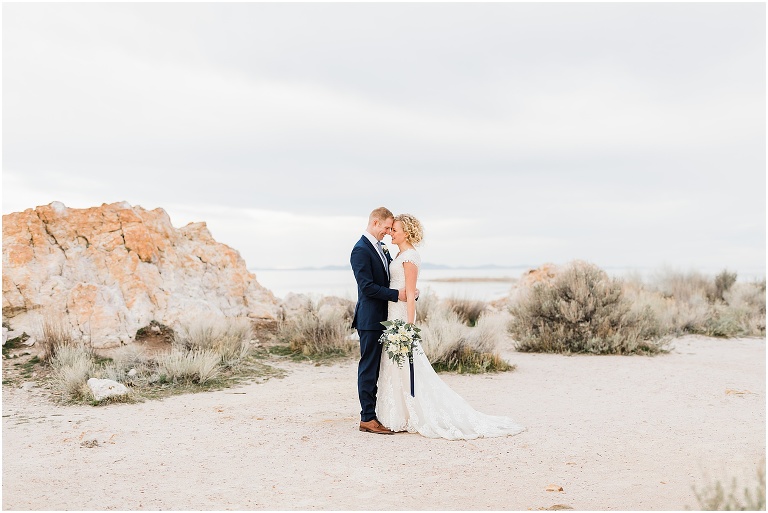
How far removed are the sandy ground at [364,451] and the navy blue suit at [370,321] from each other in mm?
394

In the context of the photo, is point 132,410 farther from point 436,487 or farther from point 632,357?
point 632,357

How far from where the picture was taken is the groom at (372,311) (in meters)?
6.59

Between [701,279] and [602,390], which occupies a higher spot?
[701,279]

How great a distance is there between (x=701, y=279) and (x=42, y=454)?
19.4 meters

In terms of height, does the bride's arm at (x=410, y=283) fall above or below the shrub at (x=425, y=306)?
above

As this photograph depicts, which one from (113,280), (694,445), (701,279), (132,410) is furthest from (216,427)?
(701,279)

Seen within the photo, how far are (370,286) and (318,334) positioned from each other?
5.61m

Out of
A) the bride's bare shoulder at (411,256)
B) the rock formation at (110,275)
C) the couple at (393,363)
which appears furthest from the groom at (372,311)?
the rock formation at (110,275)

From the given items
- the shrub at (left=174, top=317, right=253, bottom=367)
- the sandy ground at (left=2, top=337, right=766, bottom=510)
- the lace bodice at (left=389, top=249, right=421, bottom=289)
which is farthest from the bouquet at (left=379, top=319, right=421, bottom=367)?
the shrub at (left=174, top=317, right=253, bottom=367)

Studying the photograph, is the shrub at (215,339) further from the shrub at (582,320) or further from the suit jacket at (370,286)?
the shrub at (582,320)

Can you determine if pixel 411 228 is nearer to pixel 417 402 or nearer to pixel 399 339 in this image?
pixel 399 339

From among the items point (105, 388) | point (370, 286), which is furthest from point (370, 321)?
point (105, 388)

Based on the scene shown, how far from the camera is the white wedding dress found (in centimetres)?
654

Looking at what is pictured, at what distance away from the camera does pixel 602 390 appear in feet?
29.3
